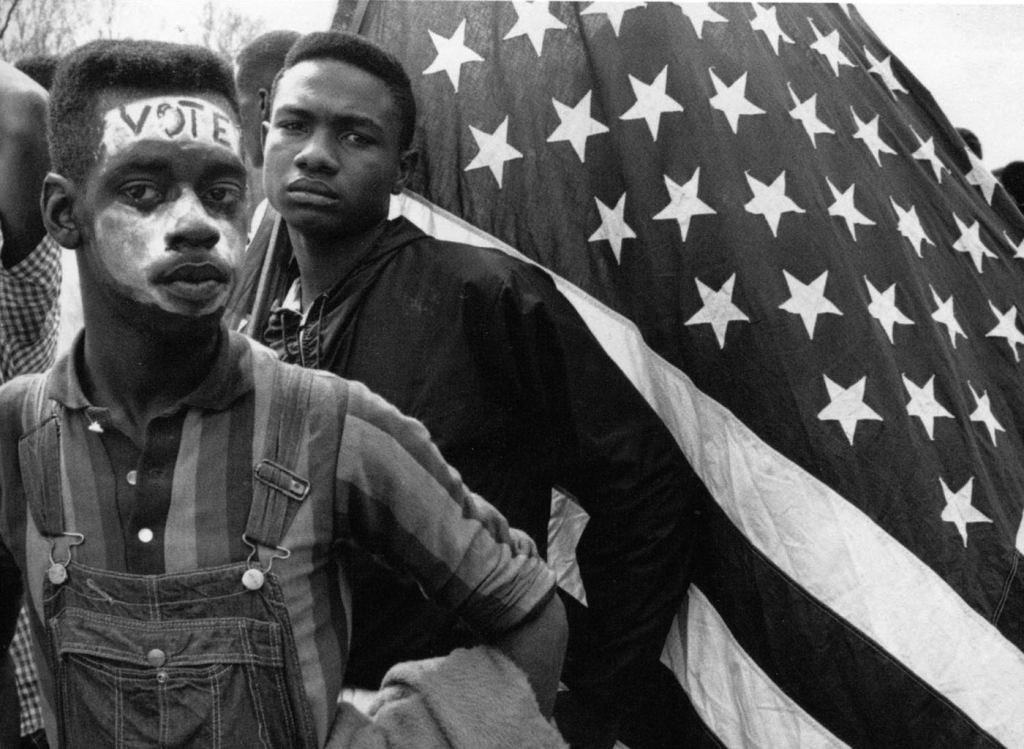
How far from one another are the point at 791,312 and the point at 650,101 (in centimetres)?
59

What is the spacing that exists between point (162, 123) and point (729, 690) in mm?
1774

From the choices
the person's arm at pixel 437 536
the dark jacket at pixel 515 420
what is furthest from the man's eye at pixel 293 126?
the person's arm at pixel 437 536

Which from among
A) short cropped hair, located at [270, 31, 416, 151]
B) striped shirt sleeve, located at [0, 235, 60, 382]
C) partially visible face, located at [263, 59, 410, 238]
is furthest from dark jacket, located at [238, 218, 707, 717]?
striped shirt sleeve, located at [0, 235, 60, 382]

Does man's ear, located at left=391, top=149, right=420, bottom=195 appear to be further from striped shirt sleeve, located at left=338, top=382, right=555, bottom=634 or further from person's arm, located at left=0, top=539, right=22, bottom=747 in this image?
person's arm, located at left=0, top=539, right=22, bottom=747

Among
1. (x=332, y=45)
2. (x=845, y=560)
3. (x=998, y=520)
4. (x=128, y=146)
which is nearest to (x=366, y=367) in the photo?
(x=332, y=45)

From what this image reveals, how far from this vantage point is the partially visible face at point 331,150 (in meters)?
2.42

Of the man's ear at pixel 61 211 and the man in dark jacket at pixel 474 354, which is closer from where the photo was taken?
the man's ear at pixel 61 211

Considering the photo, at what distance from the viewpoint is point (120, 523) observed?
1.48m

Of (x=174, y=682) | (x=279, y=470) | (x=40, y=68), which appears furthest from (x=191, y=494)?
(x=40, y=68)

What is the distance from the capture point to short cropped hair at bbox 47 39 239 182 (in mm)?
1589

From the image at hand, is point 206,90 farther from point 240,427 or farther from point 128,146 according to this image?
point 240,427

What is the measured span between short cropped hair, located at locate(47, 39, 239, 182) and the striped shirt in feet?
0.93

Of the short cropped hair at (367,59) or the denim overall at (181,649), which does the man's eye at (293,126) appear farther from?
the denim overall at (181,649)

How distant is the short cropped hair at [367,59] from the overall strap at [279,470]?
1157mm
